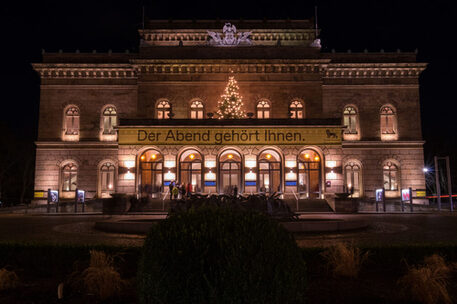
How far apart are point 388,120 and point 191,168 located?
21.3 meters

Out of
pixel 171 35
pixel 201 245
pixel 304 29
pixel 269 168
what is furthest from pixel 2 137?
pixel 201 245

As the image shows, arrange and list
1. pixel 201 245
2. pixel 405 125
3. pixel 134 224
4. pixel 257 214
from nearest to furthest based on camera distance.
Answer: pixel 201 245 < pixel 257 214 < pixel 134 224 < pixel 405 125

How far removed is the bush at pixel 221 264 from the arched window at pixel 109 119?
34.4 meters

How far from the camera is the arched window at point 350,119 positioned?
37000 millimetres

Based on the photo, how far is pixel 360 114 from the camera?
121ft

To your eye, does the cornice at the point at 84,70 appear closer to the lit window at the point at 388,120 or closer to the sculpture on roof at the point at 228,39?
the sculpture on roof at the point at 228,39

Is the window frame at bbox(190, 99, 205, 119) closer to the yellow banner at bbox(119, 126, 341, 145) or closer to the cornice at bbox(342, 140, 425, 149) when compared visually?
the yellow banner at bbox(119, 126, 341, 145)

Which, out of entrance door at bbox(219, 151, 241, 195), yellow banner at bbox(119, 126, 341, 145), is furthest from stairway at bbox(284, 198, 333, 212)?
entrance door at bbox(219, 151, 241, 195)

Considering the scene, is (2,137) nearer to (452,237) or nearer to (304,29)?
(304,29)

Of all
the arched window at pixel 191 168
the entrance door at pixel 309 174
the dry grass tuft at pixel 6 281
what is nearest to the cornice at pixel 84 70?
the arched window at pixel 191 168

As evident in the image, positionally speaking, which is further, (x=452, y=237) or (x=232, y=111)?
(x=232, y=111)

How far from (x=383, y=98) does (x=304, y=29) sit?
12373 mm

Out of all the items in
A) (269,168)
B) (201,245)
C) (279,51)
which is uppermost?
(279,51)

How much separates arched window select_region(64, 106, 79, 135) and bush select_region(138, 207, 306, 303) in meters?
35.8
